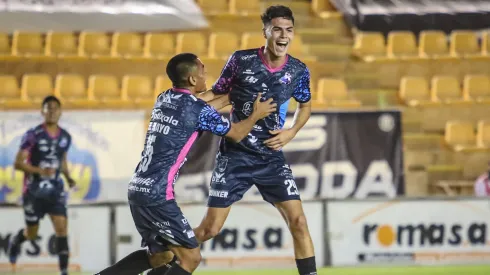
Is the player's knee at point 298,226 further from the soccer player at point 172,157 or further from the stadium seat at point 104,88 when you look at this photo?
the stadium seat at point 104,88

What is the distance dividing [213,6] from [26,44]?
3.47 metres

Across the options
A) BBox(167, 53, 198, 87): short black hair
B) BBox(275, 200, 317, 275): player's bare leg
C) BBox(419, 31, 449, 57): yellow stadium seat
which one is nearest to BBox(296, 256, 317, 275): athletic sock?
BBox(275, 200, 317, 275): player's bare leg

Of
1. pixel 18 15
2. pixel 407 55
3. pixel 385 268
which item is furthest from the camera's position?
pixel 407 55

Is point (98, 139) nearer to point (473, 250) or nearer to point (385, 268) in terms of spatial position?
point (385, 268)

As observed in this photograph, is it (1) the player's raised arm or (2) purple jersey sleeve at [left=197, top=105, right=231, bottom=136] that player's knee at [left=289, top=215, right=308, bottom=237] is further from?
(2) purple jersey sleeve at [left=197, top=105, right=231, bottom=136]

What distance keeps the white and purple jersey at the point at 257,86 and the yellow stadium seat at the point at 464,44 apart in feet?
33.5

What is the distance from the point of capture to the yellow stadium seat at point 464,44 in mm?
16469

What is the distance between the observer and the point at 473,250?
10820 millimetres

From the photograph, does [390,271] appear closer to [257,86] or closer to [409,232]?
[409,232]

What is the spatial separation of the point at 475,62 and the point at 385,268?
7.09 metres

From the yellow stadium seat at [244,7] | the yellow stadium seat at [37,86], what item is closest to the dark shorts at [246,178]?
the yellow stadium seat at [37,86]

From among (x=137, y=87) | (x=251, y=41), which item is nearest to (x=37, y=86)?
(x=137, y=87)

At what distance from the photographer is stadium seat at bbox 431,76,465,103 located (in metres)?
15.6

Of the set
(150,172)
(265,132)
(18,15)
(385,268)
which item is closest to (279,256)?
(385,268)
